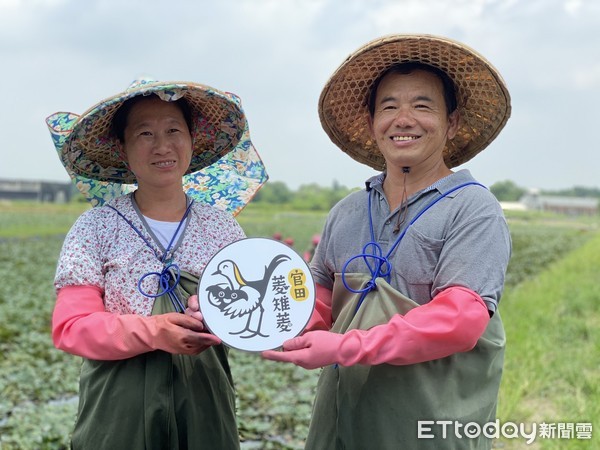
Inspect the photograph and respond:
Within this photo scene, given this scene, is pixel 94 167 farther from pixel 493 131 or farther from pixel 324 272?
pixel 493 131

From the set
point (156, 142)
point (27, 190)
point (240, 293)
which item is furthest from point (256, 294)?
point (27, 190)

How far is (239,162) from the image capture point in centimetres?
250

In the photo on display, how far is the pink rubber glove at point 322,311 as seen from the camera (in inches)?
73.1

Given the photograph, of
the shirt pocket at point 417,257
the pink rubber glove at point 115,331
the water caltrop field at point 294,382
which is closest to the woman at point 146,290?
the pink rubber glove at point 115,331

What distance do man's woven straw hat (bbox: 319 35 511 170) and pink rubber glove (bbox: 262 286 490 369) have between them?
683 millimetres

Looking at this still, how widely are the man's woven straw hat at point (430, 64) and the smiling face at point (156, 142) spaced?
0.51 metres

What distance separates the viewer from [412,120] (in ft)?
5.65

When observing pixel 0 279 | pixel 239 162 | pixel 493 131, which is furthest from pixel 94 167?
pixel 0 279

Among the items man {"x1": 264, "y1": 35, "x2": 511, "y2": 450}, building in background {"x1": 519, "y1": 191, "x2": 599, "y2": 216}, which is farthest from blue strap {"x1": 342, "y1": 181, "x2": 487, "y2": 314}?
building in background {"x1": 519, "y1": 191, "x2": 599, "y2": 216}

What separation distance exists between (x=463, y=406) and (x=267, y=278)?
2.14 ft

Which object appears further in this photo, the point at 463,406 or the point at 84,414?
the point at 84,414

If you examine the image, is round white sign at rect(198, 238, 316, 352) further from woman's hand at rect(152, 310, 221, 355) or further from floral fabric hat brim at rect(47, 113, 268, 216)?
floral fabric hat brim at rect(47, 113, 268, 216)

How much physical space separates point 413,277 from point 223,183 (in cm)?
105

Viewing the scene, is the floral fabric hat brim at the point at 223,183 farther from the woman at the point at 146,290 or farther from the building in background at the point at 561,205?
the building in background at the point at 561,205
